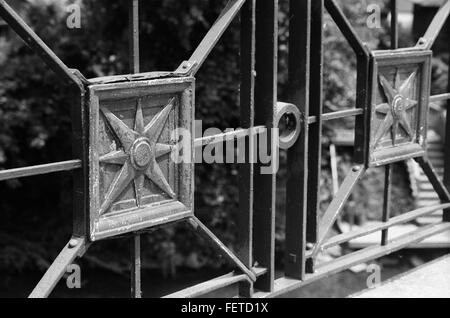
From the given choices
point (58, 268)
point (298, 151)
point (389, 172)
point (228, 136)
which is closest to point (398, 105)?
point (389, 172)

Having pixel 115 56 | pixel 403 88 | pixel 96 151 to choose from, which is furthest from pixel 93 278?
pixel 96 151

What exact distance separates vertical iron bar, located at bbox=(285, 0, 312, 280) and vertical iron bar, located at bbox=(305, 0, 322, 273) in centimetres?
8

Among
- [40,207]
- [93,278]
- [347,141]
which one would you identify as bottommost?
[93,278]

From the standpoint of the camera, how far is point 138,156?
208 cm

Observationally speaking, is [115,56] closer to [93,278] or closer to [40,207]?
[40,207]

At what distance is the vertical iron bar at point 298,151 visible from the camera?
2553 mm

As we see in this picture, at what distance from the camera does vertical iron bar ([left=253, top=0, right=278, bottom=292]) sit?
96.3 inches

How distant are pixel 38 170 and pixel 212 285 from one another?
737 millimetres

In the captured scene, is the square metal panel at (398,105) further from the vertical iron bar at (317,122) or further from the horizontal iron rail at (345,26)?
the vertical iron bar at (317,122)

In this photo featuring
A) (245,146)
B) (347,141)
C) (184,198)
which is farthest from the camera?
(347,141)

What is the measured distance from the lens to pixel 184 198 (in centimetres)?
224

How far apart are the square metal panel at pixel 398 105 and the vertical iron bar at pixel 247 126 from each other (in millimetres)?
607
